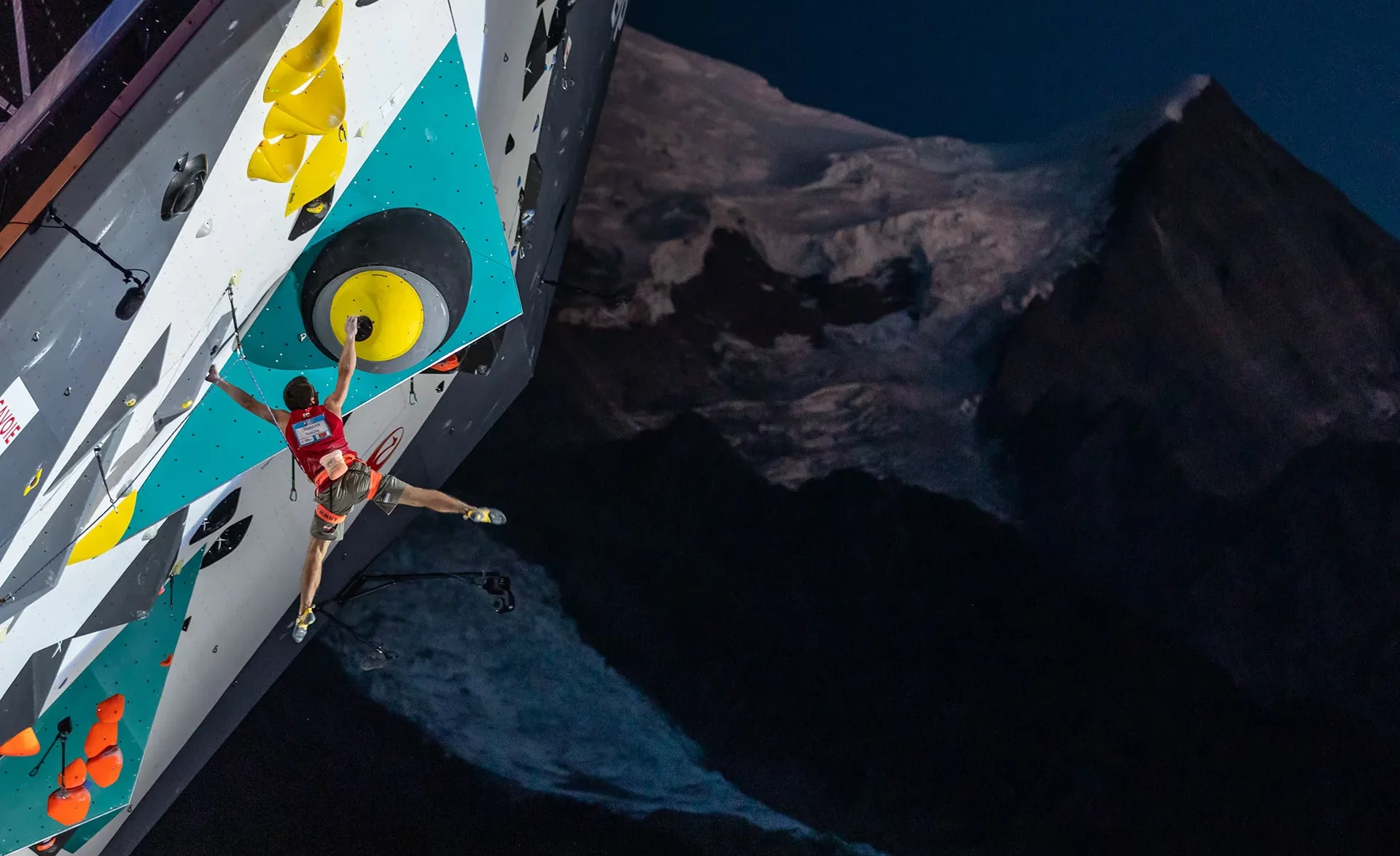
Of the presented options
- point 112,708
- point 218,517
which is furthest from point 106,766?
point 218,517

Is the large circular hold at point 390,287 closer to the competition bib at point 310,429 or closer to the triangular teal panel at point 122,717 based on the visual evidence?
the competition bib at point 310,429

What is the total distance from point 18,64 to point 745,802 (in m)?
3.83

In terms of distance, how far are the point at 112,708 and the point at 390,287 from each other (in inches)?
74.5

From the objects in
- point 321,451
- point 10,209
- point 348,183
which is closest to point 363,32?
point 348,183

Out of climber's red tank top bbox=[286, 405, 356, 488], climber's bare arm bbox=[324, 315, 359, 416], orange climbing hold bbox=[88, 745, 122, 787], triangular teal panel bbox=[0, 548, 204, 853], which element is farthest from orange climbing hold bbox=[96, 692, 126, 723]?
climber's bare arm bbox=[324, 315, 359, 416]

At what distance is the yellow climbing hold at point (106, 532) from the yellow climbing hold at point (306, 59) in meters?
1.17

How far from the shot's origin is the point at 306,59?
2211 millimetres

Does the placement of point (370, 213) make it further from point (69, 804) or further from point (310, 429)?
point (69, 804)

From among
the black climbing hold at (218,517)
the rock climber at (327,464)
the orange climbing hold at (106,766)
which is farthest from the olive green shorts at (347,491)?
the orange climbing hold at (106,766)

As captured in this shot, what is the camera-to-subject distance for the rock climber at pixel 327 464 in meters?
2.73

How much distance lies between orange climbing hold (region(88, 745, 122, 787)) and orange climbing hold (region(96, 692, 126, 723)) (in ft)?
0.38

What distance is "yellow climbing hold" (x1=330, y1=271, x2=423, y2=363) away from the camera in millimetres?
2537

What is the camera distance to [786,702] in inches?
175

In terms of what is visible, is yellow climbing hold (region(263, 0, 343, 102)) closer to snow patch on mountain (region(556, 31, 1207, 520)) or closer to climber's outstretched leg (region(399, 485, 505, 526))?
climber's outstretched leg (region(399, 485, 505, 526))
